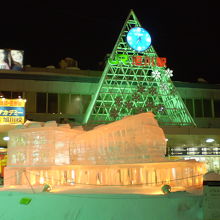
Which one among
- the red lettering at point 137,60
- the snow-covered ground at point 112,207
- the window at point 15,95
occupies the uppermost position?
the red lettering at point 137,60

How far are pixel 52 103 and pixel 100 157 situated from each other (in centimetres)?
2099

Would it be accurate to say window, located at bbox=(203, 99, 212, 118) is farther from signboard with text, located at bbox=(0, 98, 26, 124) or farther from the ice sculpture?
the ice sculpture

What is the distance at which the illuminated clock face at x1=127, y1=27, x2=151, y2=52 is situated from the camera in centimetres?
2864

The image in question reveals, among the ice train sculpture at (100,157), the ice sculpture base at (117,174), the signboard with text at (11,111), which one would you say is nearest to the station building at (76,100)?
the signboard with text at (11,111)

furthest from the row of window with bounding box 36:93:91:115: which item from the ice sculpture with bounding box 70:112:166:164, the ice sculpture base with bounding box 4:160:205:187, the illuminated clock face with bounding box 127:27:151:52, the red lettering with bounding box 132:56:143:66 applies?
the ice sculpture with bounding box 70:112:166:164

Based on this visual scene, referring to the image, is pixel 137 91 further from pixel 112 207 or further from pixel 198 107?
pixel 112 207

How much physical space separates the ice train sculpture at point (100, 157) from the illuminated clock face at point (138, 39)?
54.7 ft

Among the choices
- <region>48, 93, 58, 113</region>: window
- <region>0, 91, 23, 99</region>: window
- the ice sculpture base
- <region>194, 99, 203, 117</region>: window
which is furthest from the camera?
<region>194, 99, 203, 117</region>: window

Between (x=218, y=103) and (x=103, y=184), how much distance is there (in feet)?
91.2

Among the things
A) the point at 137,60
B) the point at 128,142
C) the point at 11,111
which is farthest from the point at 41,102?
the point at 128,142

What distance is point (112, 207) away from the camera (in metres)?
9.21

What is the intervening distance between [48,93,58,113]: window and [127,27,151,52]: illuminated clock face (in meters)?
9.78

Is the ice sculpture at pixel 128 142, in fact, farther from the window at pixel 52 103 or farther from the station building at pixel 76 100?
the window at pixel 52 103

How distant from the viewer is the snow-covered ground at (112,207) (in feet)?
29.6
